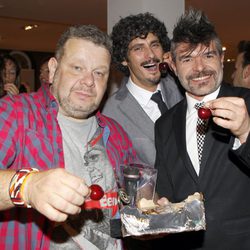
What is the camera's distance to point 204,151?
233 centimetres

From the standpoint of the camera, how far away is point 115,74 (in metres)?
4.52

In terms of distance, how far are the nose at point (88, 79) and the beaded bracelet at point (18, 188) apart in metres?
0.81

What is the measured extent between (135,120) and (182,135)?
544 millimetres

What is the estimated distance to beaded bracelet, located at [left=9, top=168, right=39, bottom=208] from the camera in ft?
4.56

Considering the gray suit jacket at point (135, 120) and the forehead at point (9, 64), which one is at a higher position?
the forehead at point (9, 64)

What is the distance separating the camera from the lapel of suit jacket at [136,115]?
2924mm

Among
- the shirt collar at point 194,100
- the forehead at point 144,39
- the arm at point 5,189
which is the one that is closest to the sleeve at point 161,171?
the shirt collar at point 194,100

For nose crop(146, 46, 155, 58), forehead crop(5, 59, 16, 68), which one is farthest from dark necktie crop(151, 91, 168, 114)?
forehead crop(5, 59, 16, 68)

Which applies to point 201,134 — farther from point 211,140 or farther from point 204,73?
point 204,73

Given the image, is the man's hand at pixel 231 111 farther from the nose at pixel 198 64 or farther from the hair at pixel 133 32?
the hair at pixel 133 32

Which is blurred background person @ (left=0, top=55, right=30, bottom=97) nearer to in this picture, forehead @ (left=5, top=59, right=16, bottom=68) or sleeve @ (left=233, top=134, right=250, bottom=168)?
forehead @ (left=5, top=59, right=16, bottom=68)

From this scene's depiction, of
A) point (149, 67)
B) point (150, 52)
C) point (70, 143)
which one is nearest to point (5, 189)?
point (70, 143)

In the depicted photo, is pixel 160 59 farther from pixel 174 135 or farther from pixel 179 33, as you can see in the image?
pixel 174 135

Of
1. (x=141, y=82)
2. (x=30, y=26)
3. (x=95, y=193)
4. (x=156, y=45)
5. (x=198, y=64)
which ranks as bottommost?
(x=95, y=193)
